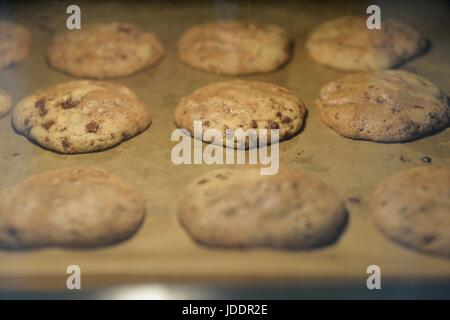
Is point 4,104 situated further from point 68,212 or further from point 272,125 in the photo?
point 272,125

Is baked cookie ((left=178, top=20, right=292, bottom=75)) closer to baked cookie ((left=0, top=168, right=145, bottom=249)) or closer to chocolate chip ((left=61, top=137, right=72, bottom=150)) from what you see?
chocolate chip ((left=61, top=137, right=72, bottom=150))

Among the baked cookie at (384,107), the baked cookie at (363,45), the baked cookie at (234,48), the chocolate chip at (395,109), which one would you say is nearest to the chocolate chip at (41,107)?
the baked cookie at (234,48)

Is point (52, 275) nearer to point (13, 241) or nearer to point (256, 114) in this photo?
point (13, 241)

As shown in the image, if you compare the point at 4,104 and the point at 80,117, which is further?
the point at 4,104

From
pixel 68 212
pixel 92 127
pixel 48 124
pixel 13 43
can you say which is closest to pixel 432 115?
pixel 92 127

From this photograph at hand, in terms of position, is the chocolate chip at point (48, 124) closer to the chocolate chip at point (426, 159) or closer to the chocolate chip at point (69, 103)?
the chocolate chip at point (69, 103)

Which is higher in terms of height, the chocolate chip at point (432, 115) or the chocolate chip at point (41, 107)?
the chocolate chip at point (41, 107)
